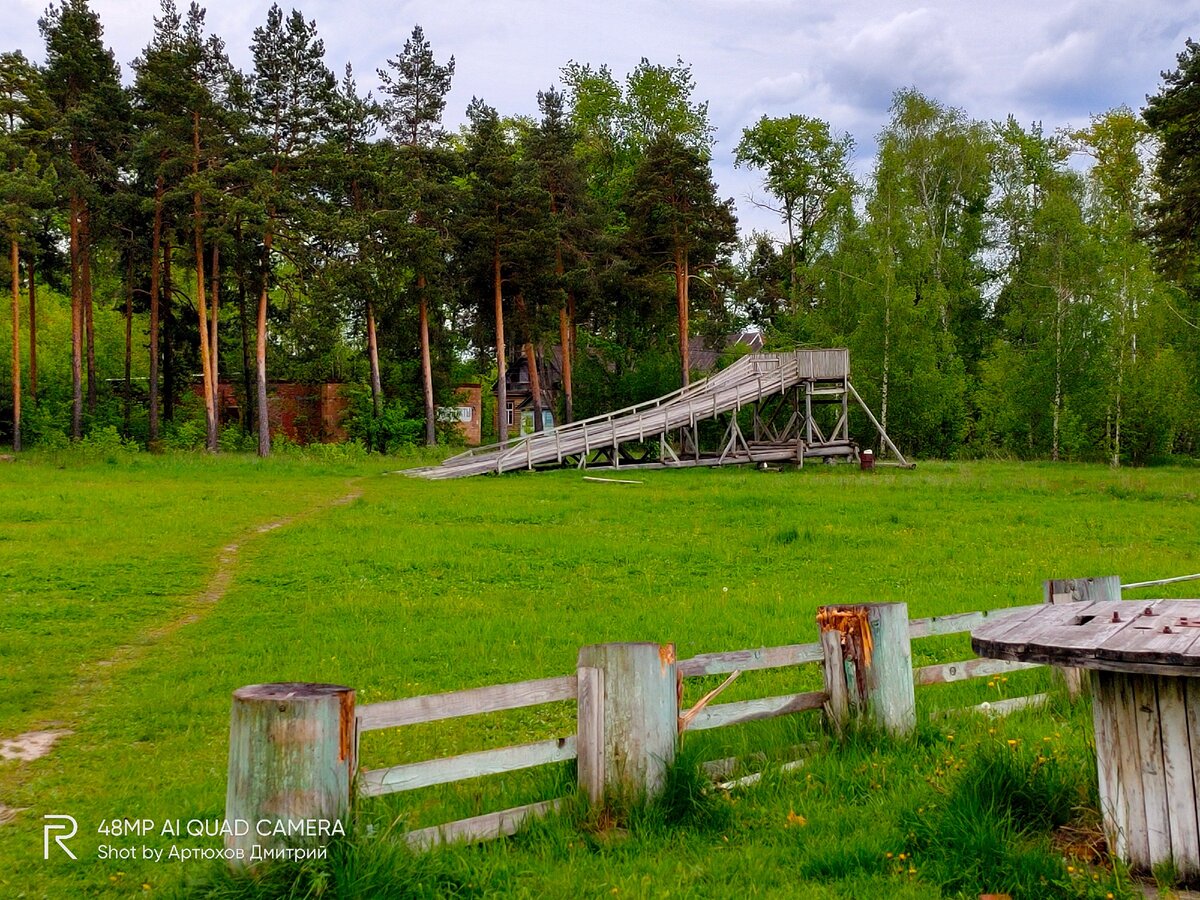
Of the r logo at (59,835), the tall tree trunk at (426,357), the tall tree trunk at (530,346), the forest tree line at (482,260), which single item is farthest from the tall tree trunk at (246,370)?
the r logo at (59,835)

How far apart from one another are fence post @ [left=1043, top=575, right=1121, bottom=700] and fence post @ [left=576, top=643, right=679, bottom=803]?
324 cm

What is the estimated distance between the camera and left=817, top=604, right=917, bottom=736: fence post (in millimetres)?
5586

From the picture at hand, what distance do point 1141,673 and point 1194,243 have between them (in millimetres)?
26061

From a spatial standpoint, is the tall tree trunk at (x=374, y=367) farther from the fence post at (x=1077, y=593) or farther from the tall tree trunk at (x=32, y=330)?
the fence post at (x=1077, y=593)

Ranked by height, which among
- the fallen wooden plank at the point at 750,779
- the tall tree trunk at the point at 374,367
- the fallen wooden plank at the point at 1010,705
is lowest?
the fallen wooden plank at the point at 750,779

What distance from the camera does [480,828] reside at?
445 centimetres

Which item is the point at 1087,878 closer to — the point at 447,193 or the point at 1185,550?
the point at 1185,550

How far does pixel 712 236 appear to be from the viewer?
44.9m

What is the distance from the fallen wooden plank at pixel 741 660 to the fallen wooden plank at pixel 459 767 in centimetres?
80

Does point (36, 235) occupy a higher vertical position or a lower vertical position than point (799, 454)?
higher

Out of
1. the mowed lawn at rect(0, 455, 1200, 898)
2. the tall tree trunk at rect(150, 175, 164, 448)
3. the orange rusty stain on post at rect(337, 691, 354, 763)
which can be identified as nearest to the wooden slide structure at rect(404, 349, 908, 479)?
the mowed lawn at rect(0, 455, 1200, 898)

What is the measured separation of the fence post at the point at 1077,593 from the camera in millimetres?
6605

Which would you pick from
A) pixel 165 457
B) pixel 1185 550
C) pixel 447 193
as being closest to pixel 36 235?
pixel 165 457

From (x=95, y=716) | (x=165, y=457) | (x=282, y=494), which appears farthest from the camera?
(x=165, y=457)
